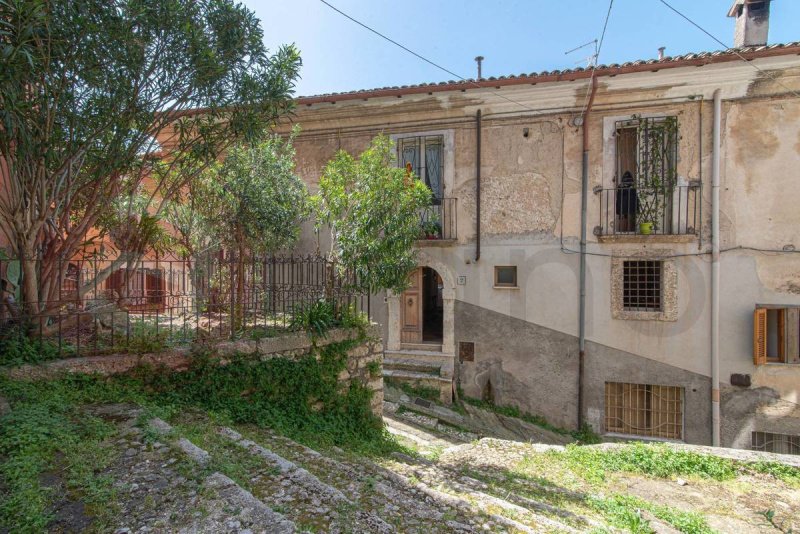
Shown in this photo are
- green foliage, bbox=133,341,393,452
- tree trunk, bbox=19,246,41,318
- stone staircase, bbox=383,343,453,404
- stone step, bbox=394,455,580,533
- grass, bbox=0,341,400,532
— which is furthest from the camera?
stone staircase, bbox=383,343,453,404

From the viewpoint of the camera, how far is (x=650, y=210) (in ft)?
29.1

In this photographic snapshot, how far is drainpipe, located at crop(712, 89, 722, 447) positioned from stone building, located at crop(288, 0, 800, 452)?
0.04m

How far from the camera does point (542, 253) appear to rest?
9.41 meters

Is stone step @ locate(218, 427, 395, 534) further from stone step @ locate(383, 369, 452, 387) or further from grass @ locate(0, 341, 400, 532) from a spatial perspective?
stone step @ locate(383, 369, 452, 387)

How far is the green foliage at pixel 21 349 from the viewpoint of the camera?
373cm

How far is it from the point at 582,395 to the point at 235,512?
330 inches

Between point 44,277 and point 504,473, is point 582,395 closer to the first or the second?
point 504,473

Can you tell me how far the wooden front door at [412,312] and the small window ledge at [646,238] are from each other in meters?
4.25

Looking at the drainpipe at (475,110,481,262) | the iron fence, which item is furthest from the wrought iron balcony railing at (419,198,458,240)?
the iron fence

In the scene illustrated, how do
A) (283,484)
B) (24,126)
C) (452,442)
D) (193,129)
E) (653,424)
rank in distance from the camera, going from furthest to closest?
(653,424) < (452,442) < (193,129) < (24,126) < (283,484)

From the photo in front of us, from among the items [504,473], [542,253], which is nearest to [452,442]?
[504,473]

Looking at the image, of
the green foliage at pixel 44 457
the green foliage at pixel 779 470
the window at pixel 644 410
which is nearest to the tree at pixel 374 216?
the green foliage at pixel 44 457

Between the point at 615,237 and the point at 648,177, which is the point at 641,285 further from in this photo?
the point at 648,177

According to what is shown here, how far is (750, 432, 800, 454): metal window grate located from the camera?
26.7ft
